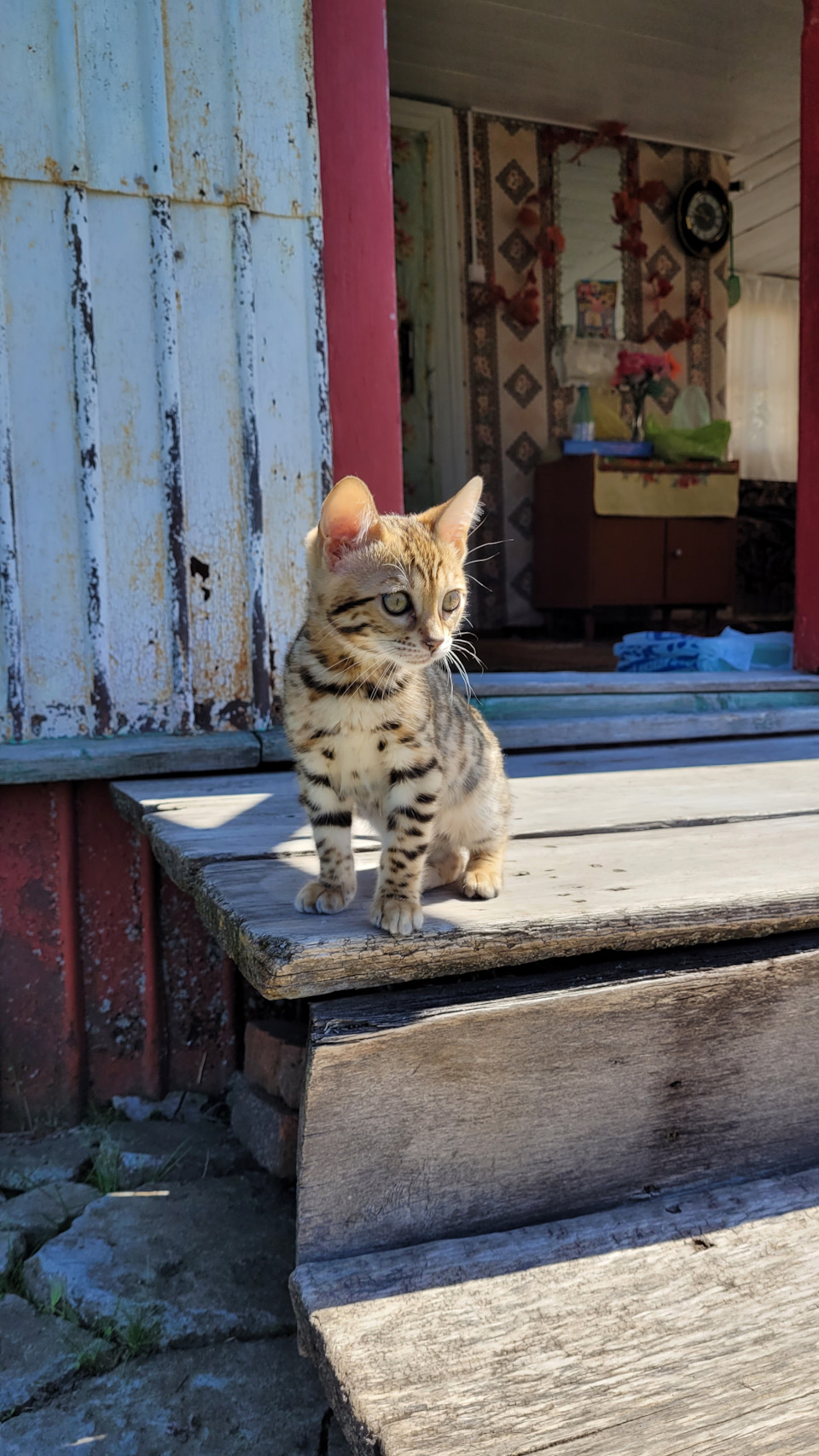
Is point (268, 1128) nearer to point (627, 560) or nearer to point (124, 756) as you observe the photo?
point (124, 756)

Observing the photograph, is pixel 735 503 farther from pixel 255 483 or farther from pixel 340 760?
pixel 340 760

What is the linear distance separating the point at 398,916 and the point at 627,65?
7.18 meters

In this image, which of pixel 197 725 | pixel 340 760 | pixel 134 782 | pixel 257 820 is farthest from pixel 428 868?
pixel 197 725

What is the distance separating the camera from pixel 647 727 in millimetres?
3121

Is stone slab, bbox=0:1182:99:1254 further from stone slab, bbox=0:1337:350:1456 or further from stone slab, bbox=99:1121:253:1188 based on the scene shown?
stone slab, bbox=0:1337:350:1456

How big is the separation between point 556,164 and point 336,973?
7.93 m

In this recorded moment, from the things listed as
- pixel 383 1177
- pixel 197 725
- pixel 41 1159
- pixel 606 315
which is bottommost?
pixel 41 1159

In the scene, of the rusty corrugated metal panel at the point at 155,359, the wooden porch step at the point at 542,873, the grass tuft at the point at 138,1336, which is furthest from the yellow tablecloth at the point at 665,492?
the grass tuft at the point at 138,1336

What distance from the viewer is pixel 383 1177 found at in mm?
1271

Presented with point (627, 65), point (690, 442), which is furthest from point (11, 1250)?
point (627, 65)

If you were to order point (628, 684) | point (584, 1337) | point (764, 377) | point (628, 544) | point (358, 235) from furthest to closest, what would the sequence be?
point (764, 377) < point (628, 544) < point (628, 684) < point (358, 235) < point (584, 1337)

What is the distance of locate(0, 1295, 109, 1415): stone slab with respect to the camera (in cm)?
153

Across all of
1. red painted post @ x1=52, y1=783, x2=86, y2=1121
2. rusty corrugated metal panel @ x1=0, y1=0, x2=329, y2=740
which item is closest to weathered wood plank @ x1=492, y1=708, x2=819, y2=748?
rusty corrugated metal panel @ x1=0, y1=0, x2=329, y2=740

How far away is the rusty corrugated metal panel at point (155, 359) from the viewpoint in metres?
2.45
